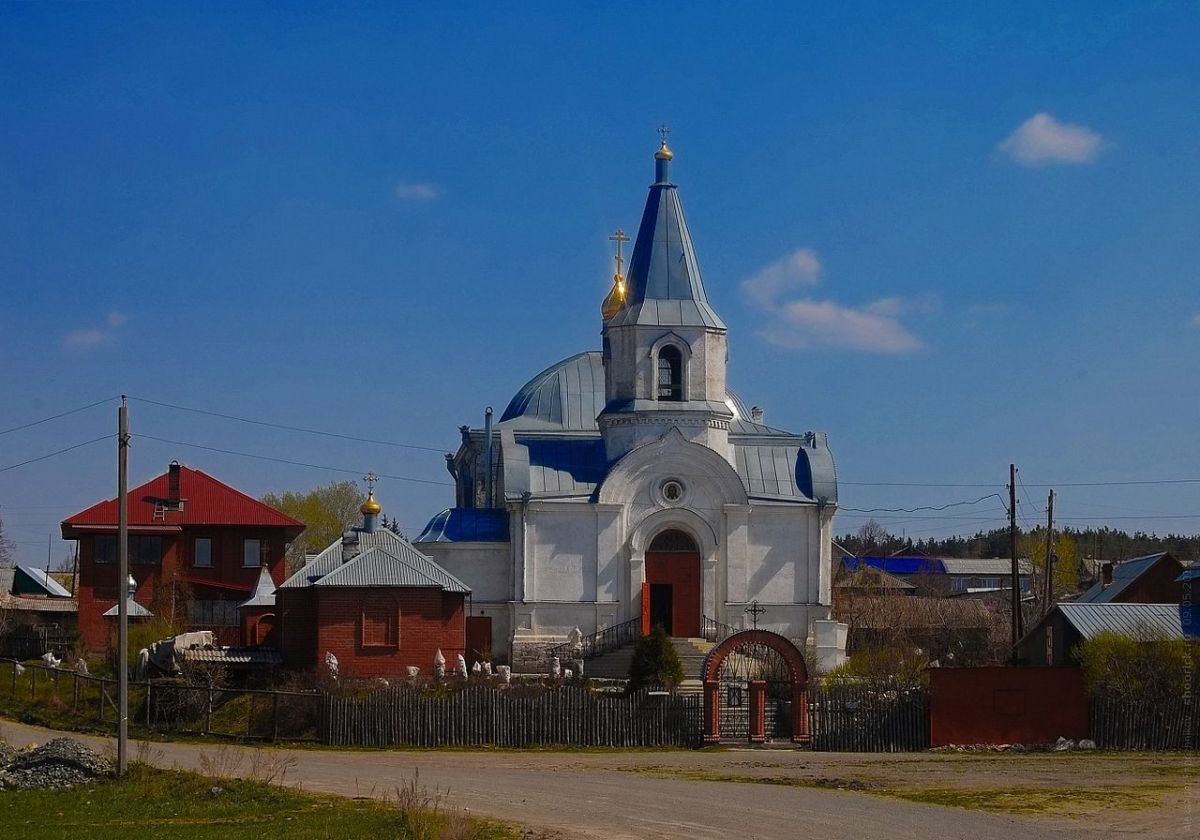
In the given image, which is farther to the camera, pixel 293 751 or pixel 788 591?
pixel 788 591

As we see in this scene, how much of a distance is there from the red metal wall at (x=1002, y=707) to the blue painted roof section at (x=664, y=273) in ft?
54.5

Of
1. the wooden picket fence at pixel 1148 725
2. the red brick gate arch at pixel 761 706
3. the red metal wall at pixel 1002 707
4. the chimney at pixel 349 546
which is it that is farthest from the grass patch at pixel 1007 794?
the chimney at pixel 349 546

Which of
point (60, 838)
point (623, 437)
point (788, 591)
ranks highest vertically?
point (623, 437)

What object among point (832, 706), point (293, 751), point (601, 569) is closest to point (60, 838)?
point (293, 751)

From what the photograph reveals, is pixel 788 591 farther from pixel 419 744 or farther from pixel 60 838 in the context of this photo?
pixel 60 838

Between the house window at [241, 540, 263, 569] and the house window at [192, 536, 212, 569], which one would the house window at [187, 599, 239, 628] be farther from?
the house window at [241, 540, 263, 569]

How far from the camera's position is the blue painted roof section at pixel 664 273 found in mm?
49812

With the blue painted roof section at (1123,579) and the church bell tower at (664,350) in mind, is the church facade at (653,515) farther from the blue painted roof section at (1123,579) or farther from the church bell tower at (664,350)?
the blue painted roof section at (1123,579)

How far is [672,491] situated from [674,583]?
2.43m

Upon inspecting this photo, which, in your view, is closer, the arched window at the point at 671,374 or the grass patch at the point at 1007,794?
the grass patch at the point at 1007,794

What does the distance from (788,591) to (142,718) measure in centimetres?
1760

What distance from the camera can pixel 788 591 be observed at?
49031 mm

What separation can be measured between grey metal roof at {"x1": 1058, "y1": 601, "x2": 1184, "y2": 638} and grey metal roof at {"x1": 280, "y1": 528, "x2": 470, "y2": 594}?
14022mm

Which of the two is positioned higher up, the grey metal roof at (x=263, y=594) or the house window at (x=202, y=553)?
the house window at (x=202, y=553)
